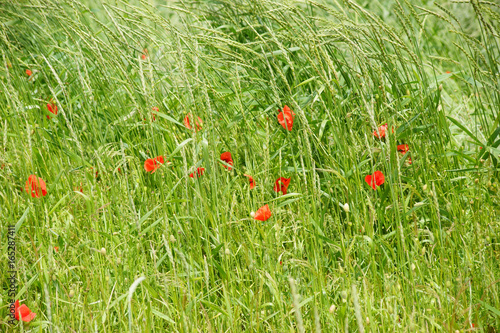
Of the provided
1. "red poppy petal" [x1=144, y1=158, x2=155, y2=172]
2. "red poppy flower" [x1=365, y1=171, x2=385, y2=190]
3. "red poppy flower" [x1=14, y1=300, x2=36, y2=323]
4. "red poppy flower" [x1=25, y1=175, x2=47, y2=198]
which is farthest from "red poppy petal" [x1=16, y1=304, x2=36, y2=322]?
"red poppy flower" [x1=365, y1=171, x2=385, y2=190]

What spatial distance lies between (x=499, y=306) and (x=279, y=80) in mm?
1268

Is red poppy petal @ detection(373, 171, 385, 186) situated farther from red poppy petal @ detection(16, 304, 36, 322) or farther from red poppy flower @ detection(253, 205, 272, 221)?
red poppy petal @ detection(16, 304, 36, 322)

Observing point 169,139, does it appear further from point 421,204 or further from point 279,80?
point 421,204

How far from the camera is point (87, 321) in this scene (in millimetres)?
1117

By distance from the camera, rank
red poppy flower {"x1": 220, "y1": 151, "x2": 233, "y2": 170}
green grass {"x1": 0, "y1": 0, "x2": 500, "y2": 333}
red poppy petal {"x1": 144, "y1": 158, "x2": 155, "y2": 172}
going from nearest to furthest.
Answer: green grass {"x1": 0, "y1": 0, "x2": 500, "y2": 333} → red poppy petal {"x1": 144, "y1": 158, "x2": 155, "y2": 172} → red poppy flower {"x1": 220, "y1": 151, "x2": 233, "y2": 170}

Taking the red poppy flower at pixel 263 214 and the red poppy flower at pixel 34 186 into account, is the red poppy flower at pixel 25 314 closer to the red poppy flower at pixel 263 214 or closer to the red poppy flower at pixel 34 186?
the red poppy flower at pixel 34 186

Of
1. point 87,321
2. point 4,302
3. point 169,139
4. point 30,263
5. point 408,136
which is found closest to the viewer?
point 87,321

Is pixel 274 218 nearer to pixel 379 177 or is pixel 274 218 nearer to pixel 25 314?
pixel 379 177

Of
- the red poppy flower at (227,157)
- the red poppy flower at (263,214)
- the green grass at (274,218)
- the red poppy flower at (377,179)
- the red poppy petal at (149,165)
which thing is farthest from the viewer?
the red poppy flower at (227,157)

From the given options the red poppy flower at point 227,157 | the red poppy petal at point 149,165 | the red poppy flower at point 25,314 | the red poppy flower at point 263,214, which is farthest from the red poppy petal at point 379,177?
the red poppy flower at point 25,314

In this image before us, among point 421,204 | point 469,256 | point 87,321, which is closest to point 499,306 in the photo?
point 469,256

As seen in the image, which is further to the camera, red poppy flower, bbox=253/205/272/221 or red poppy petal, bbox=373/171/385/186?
red poppy petal, bbox=373/171/385/186

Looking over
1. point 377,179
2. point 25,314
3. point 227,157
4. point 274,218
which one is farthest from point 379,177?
point 25,314

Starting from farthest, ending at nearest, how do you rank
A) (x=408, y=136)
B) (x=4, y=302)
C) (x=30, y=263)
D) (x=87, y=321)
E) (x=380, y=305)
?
(x=408, y=136) < (x=30, y=263) < (x=4, y=302) < (x=380, y=305) < (x=87, y=321)
